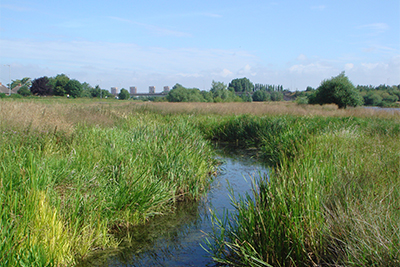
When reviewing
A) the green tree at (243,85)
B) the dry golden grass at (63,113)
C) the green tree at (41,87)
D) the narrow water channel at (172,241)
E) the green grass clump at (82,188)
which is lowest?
the narrow water channel at (172,241)

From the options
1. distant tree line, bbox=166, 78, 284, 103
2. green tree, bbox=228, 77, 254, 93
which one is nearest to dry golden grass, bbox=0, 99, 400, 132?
distant tree line, bbox=166, 78, 284, 103

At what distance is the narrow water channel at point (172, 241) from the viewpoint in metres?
3.99

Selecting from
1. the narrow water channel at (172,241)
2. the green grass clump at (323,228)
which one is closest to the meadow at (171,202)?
the green grass clump at (323,228)

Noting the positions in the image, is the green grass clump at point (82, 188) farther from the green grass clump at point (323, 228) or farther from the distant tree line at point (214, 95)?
the distant tree line at point (214, 95)

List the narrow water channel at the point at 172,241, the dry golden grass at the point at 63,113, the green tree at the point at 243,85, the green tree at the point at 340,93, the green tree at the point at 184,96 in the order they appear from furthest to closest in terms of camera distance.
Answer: the green tree at the point at 243,85
the green tree at the point at 184,96
the green tree at the point at 340,93
the dry golden grass at the point at 63,113
the narrow water channel at the point at 172,241

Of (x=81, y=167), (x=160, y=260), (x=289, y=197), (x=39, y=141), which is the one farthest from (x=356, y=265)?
(x=39, y=141)

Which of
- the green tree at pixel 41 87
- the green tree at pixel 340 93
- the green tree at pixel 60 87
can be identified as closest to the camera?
the green tree at pixel 340 93

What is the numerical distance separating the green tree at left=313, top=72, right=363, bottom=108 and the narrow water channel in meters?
22.2

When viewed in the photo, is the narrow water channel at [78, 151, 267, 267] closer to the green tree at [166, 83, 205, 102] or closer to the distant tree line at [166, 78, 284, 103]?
the distant tree line at [166, 78, 284, 103]

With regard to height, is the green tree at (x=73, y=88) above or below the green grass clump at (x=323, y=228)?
above

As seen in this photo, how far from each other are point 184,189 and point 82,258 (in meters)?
2.82

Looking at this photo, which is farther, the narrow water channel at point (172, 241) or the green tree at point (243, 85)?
the green tree at point (243, 85)

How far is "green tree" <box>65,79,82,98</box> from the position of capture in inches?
2365

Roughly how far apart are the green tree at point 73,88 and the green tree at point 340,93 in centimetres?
4764
